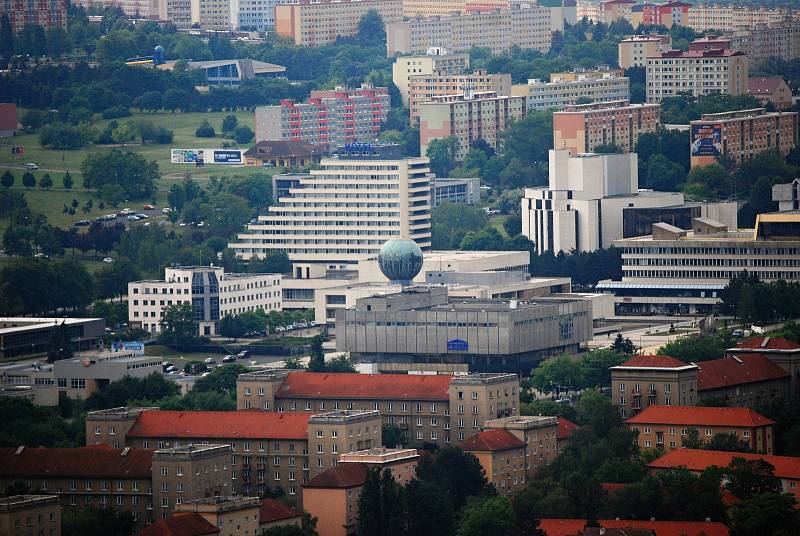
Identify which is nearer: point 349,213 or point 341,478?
point 341,478

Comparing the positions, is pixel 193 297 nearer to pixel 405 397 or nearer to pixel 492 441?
Answer: pixel 405 397

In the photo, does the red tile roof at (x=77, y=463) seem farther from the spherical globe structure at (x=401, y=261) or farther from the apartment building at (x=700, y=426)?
the spherical globe structure at (x=401, y=261)

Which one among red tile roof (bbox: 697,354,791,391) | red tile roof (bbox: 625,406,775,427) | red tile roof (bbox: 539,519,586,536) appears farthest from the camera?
red tile roof (bbox: 697,354,791,391)

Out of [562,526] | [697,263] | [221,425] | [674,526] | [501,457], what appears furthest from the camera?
[697,263]

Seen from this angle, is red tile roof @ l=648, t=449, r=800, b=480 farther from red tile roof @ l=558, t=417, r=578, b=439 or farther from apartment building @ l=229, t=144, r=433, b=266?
apartment building @ l=229, t=144, r=433, b=266

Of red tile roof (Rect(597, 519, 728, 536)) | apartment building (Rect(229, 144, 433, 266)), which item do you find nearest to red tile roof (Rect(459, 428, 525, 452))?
red tile roof (Rect(597, 519, 728, 536))

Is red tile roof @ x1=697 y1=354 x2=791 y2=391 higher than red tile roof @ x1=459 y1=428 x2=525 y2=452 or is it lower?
higher

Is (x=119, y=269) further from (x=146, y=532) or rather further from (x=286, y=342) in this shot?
(x=146, y=532)

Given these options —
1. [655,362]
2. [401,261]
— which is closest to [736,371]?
[655,362]
